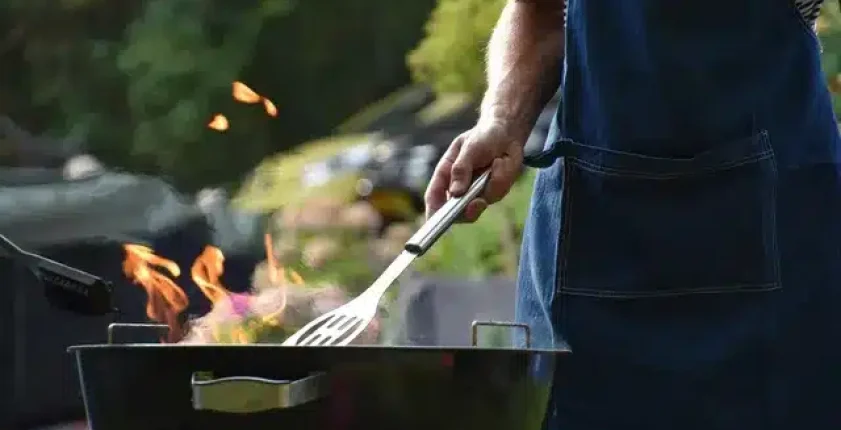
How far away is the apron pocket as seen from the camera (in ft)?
2.46

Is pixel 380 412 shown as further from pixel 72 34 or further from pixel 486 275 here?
pixel 72 34

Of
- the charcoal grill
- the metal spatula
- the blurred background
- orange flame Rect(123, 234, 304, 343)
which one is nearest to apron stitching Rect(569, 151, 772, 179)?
the metal spatula

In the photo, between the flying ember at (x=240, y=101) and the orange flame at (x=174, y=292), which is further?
the flying ember at (x=240, y=101)

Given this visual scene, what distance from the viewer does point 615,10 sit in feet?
2.58

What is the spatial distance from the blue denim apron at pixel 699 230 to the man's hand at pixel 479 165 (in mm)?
24

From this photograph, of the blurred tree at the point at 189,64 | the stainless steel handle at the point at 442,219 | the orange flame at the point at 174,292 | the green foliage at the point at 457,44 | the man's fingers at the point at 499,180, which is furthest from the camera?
the blurred tree at the point at 189,64

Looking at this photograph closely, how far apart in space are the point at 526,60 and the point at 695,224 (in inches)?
7.2

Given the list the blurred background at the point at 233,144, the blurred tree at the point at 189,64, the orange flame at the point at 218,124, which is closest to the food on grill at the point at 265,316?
the blurred background at the point at 233,144

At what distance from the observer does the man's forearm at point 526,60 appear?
83cm

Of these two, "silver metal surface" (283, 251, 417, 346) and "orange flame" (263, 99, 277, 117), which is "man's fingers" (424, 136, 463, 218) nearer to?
"silver metal surface" (283, 251, 417, 346)

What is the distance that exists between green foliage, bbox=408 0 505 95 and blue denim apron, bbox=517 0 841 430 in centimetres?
123

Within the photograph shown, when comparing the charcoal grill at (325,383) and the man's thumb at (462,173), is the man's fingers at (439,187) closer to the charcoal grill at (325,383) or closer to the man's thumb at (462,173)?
the man's thumb at (462,173)

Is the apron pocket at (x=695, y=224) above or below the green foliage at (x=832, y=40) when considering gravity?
below

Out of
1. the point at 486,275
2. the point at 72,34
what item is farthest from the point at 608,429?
the point at 72,34
